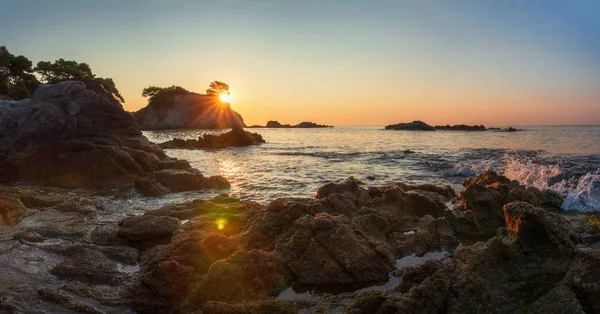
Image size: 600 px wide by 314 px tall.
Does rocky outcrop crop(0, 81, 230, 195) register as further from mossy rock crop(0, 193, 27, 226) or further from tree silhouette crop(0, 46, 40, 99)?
tree silhouette crop(0, 46, 40, 99)

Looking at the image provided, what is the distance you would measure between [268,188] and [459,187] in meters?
9.16

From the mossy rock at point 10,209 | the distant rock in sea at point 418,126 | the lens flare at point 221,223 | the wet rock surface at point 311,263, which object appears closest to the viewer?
the wet rock surface at point 311,263

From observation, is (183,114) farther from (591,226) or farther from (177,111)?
Result: (591,226)

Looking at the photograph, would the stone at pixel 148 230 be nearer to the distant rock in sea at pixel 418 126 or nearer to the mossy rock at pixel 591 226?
the mossy rock at pixel 591 226

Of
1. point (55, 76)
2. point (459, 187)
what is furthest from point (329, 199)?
point (55, 76)

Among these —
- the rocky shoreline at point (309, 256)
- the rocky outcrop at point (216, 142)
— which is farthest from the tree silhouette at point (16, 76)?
the rocky shoreline at point (309, 256)

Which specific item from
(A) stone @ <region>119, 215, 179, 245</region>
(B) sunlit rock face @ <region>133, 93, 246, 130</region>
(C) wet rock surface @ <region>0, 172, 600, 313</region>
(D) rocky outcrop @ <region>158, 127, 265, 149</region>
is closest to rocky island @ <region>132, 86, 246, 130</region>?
(B) sunlit rock face @ <region>133, 93, 246, 130</region>

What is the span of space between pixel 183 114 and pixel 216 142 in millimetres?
A: 88963

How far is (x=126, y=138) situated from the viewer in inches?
911

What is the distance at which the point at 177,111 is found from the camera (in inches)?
5384

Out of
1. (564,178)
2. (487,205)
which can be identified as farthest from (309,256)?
(564,178)

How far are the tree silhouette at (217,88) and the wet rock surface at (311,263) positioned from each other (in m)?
157

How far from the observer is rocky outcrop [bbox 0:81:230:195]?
1844 centimetres

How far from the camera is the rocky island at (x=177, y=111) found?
134625mm
